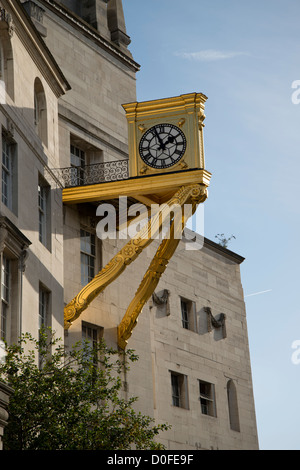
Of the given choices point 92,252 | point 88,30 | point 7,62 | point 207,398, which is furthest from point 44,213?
point 207,398

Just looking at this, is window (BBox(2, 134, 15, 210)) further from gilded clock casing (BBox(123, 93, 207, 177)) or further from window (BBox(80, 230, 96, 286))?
window (BBox(80, 230, 96, 286))

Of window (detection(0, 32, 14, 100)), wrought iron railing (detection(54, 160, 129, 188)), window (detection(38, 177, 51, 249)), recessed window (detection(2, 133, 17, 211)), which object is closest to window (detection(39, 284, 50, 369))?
window (detection(38, 177, 51, 249))

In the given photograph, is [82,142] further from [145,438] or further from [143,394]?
[145,438]

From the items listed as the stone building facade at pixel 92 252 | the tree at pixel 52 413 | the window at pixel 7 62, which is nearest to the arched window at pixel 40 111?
the stone building facade at pixel 92 252

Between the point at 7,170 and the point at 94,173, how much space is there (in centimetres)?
733

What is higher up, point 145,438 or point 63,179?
point 63,179

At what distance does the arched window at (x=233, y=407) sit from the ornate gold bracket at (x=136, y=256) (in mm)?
9606

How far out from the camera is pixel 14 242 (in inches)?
990

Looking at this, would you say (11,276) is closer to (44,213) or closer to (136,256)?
(44,213)

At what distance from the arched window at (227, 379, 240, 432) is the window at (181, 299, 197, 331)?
137 inches

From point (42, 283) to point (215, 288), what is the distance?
15074 mm

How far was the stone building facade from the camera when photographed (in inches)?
1058

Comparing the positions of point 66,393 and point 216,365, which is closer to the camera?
point 66,393

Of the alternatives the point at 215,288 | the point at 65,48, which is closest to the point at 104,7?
the point at 65,48
